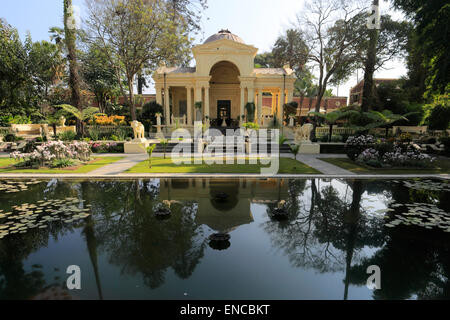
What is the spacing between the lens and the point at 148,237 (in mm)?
5207

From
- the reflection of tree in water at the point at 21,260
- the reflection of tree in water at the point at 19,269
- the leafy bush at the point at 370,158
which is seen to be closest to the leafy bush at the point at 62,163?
the reflection of tree in water at the point at 21,260

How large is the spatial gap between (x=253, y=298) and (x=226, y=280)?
532 millimetres

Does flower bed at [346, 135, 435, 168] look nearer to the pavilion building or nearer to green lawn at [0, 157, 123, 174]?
the pavilion building

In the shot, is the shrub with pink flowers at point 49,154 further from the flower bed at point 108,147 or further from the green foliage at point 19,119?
the green foliage at point 19,119

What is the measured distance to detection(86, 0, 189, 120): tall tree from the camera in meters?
19.8

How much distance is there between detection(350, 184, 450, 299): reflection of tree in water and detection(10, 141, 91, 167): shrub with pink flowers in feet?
45.9

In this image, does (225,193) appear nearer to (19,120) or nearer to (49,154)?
(49,154)

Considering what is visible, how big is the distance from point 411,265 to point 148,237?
4871 mm

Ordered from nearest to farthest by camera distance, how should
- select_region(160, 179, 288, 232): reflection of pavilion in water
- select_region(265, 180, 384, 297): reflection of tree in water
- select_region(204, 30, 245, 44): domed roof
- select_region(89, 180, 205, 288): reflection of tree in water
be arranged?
select_region(89, 180, 205, 288): reflection of tree in water, select_region(265, 180, 384, 297): reflection of tree in water, select_region(160, 179, 288, 232): reflection of pavilion in water, select_region(204, 30, 245, 44): domed roof

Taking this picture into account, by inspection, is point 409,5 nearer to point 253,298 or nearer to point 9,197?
point 253,298

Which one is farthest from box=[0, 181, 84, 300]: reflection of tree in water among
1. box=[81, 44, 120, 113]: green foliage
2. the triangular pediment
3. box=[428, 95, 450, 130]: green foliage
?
box=[81, 44, 120, 113]: green foliage

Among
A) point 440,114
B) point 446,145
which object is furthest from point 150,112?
point 440,114

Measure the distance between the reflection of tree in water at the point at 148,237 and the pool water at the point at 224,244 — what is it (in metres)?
0.03
